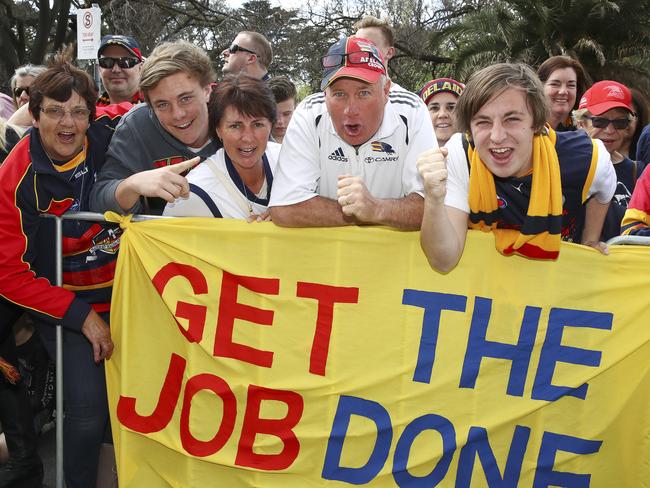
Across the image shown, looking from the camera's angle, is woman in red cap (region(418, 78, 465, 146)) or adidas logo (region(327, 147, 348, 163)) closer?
adidas logo (region(327, 147, 348, 163))

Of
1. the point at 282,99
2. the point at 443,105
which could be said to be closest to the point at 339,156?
the point at 443,105

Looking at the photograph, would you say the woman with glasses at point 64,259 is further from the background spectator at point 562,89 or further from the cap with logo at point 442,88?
the background spectator at point 562,89

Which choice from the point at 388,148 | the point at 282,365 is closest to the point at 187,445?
the point at 282,365

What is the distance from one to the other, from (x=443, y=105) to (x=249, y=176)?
2.01 metres

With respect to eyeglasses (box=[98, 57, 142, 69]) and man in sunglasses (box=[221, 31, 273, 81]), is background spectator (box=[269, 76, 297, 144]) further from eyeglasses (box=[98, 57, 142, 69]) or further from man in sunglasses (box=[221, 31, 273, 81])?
eyeglasses (box=[98, 57, 142, 69])

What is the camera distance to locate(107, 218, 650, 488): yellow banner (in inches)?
125

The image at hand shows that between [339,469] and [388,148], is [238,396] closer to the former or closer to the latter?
[339,469]

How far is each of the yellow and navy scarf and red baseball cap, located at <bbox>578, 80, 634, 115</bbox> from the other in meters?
1.70

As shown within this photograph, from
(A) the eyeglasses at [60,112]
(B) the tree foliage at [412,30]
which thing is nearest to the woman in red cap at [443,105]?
(A) the eyeglasses at [60,112]

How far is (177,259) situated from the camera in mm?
3469

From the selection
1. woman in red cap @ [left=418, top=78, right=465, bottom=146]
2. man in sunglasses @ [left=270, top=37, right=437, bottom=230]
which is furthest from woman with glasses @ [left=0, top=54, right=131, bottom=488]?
woman in red cap @ [left=418, top=78, right=465, bottom=146]

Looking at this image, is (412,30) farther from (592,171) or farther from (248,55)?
(592,171)

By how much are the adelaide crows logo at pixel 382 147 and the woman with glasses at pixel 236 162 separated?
62cm

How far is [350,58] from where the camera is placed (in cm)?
339
